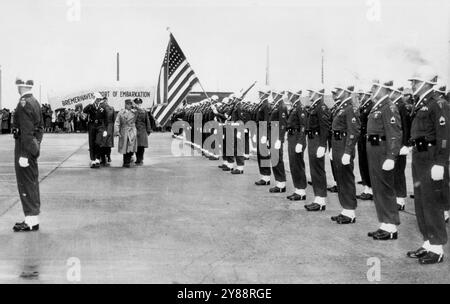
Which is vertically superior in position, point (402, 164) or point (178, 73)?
point (178, 73)

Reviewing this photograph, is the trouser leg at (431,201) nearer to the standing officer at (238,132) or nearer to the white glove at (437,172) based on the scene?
the white glove at (437,172)

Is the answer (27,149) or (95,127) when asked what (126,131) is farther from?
(27,149)

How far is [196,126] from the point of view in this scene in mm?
22828

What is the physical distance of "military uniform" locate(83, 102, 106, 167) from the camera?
1630 cm

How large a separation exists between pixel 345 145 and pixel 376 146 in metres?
1.05

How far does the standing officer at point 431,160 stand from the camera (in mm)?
6371

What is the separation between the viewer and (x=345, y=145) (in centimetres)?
865

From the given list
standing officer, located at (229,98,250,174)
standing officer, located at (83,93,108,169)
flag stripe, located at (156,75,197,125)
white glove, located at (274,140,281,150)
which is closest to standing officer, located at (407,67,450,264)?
white glove, located at (274,140,281,150)

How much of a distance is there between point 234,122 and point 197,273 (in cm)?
871

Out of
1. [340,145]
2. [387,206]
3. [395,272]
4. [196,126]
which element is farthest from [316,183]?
[196,126]

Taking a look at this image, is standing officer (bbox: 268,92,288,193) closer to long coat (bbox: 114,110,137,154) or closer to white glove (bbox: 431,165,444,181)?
white glove (bbox: 431,165,444,181)

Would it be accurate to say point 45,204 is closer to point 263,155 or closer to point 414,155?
point 263,155

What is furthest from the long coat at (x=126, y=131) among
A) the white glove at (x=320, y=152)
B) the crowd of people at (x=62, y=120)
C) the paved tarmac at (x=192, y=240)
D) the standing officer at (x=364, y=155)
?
the crowd of people at (x=62, y=120)

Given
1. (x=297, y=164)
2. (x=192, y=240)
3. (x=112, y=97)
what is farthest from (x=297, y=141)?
(x=112, y=97)
